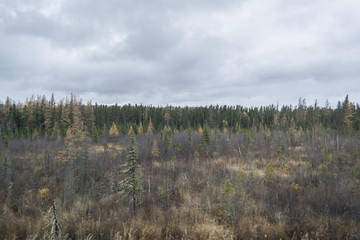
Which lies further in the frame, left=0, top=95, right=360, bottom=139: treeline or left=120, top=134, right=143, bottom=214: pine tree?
left=0, top=95, right=360, bottom=139: treeline

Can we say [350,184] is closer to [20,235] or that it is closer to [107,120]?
[20,235]

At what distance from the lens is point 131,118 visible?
79.1m

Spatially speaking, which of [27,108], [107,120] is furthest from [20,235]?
[27,108]

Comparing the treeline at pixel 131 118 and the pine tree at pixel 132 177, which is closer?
the pine tree at pixel 132 177

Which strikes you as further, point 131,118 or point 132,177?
point 131,118

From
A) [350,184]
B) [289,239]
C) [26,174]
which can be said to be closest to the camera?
[289,239]

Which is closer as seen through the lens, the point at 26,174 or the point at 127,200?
the point at 127,200

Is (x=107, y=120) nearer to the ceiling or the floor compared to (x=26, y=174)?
nearer to the ceiling

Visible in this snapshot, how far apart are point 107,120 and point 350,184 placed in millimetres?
64441

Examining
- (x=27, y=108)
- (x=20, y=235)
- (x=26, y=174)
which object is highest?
(x=27, y=108)

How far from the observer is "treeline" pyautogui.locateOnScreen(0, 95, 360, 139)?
127ft

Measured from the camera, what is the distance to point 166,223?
607cm

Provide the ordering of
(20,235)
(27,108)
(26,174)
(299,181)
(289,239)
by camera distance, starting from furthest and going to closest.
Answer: (27,108), (26,174), (299,181), (289,239), (20,235)

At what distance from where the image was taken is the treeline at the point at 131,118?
3859 centimetres
